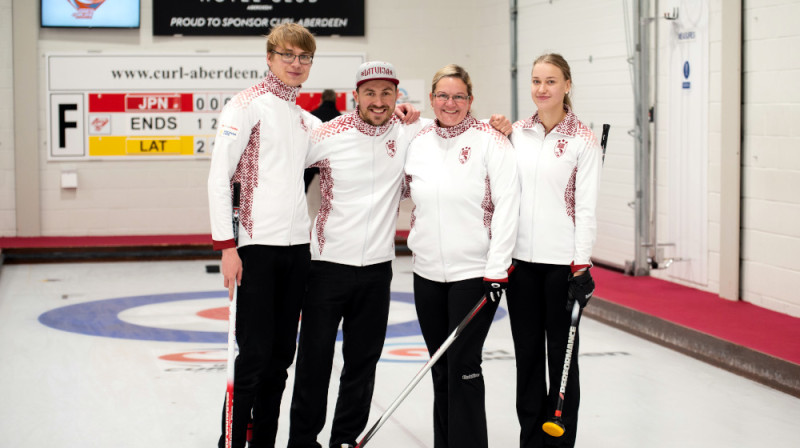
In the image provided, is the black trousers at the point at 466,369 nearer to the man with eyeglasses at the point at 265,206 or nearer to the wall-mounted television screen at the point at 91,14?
the man with eyeglasses at the point at 265,206

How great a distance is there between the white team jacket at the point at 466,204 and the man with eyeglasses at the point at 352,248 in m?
0.15

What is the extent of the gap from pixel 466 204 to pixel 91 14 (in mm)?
7450

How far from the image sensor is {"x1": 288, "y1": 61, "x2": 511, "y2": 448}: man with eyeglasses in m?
3.30

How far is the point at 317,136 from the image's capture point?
11.0ft

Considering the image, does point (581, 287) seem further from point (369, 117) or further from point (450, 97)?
point (369, 117)

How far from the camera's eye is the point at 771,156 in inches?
226

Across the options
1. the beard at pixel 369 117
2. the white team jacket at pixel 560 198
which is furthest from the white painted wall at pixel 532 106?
the beard at pixel 369 117

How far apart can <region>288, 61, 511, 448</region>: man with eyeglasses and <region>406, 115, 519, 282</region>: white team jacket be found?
0.15 m

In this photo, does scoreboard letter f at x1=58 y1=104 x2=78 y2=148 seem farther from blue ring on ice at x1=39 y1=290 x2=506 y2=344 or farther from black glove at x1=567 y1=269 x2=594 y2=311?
black glove at x1=567 y1=269 x2=594 y2=311

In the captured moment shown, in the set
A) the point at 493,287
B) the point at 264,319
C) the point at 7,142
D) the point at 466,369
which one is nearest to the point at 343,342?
the point at 264,319

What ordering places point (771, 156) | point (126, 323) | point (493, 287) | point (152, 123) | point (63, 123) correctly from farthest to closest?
point (152, 123)
point (63, 123)
point (126, 323)
point (771, 156)
point (493, 287)

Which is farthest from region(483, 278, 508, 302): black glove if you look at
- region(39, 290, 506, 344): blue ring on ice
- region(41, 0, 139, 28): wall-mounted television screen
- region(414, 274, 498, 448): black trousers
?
region(41, 0, 139, 28): wall-mounted television screen

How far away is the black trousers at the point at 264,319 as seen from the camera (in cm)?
321

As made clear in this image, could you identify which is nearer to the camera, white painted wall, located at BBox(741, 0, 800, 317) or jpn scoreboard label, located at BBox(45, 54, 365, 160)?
white painted wall, located at BBox(741, 0, 800, 317)
